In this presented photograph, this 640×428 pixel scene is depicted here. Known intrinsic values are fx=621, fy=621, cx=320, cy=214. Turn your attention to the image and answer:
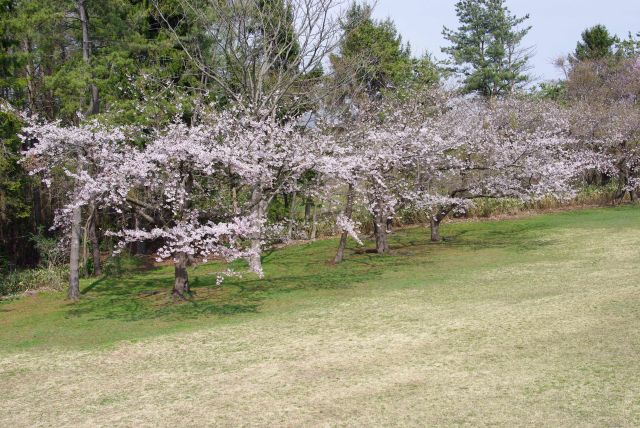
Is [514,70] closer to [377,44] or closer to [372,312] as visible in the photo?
[377,44]

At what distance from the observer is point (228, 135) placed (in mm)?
12602

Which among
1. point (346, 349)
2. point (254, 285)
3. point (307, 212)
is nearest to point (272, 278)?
point (254, 285)

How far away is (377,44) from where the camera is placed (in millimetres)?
26969

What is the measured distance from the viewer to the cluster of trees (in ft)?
39.2

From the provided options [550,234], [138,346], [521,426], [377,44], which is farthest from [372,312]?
[377,44]

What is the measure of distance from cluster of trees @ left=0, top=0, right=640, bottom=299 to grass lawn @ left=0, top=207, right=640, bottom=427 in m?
1.36

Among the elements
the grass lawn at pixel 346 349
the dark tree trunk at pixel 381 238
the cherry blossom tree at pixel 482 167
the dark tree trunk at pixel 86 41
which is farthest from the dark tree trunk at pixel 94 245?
the cherry blossom tree at pixel 482 167

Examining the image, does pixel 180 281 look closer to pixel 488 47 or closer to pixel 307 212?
pixel 307 212

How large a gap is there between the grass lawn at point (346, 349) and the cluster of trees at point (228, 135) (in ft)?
4.45

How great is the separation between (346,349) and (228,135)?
5697mm

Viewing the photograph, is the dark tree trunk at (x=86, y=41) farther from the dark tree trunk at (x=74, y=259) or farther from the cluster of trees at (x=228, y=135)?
the dark tree trunk at (x=74, y=259)

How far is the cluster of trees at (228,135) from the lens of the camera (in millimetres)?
11945

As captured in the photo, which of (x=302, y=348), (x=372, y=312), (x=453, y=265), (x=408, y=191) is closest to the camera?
(x=302, y=348)

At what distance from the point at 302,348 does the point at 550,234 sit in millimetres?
14151
